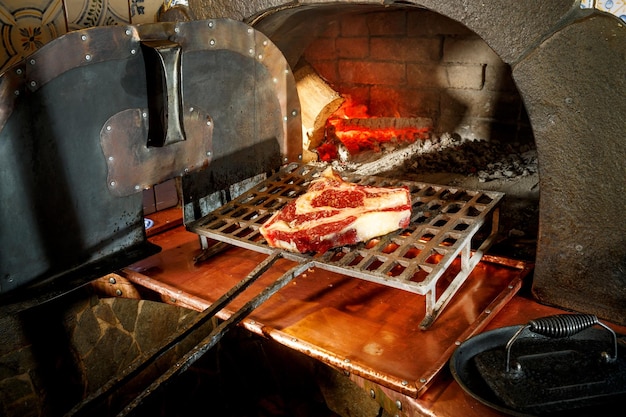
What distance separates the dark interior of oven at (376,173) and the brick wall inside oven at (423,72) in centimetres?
1

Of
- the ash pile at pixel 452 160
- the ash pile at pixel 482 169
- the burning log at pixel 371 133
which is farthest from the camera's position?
the burning log at pixel 371 133

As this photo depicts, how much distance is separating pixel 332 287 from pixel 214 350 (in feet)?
5.33

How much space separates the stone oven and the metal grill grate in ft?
1.63

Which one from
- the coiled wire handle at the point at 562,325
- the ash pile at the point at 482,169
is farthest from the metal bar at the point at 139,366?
the ash pile at the point at 482,169

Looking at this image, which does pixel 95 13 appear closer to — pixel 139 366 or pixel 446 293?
pixel 139 366

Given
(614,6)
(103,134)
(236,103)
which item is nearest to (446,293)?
(236,103)

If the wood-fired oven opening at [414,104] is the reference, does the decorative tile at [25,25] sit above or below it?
above

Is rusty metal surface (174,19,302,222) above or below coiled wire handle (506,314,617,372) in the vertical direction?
above

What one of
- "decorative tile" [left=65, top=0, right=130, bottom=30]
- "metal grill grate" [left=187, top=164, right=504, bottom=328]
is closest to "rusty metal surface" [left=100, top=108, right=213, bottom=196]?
"metal grill grate" [left=187, top=164, right=504, bottom=328]

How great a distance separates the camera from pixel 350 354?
277 cm

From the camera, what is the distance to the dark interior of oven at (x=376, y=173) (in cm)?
290

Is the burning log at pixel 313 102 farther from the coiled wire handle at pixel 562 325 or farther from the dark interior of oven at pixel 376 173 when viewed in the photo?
the coiled wire handle at pixel 562 325

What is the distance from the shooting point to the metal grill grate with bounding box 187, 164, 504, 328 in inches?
113

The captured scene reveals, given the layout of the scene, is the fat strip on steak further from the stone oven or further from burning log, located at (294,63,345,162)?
burning log, located at (294,63,345,162)
